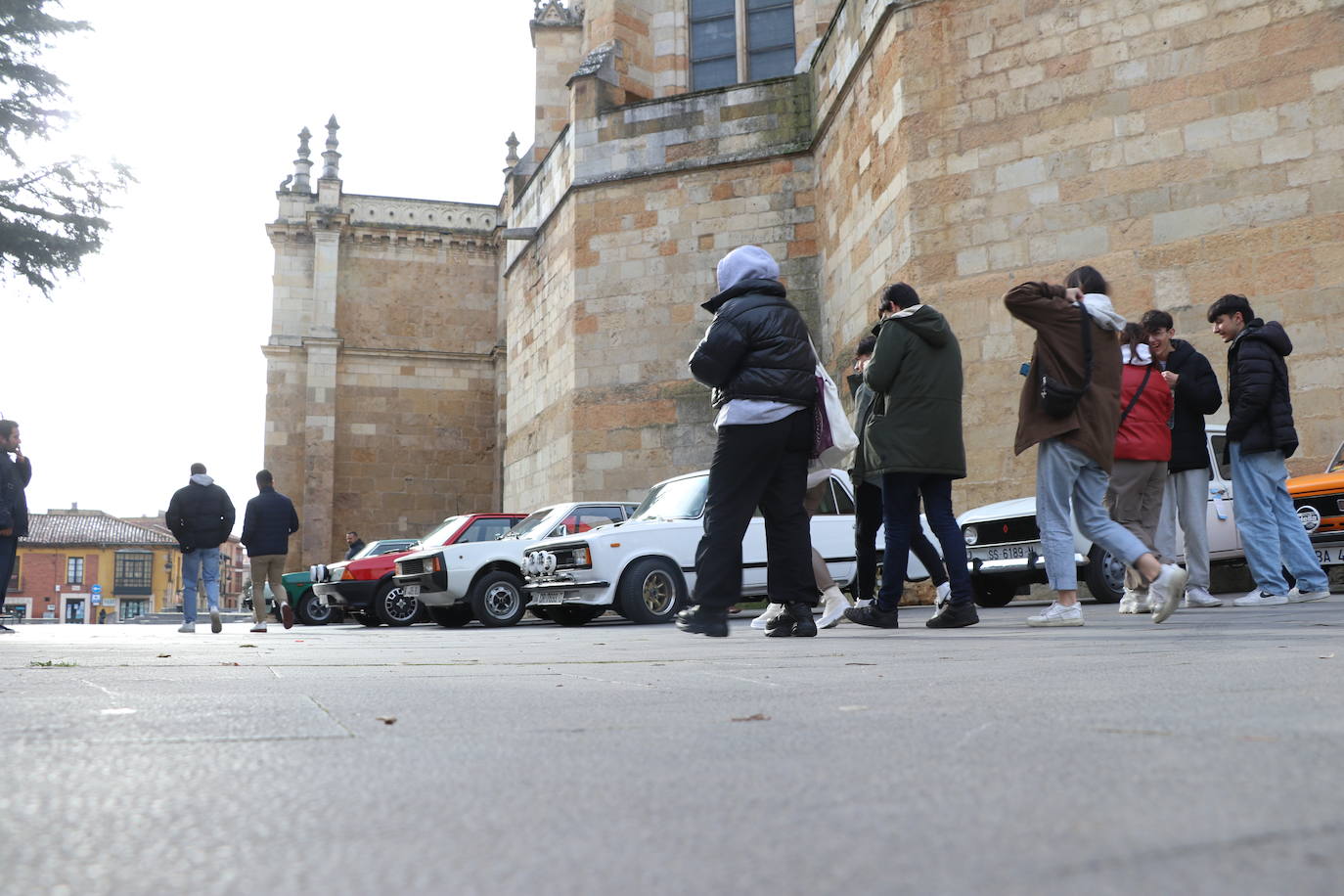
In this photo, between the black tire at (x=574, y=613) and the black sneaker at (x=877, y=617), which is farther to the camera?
the black tire at (x=574, y=613)

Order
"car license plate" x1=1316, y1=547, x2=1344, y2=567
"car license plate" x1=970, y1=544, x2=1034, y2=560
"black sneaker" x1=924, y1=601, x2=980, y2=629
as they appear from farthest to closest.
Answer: "car license plate" x1=970, y1=544, x2=1034, y2=560
"car license plate" x1=1316, y1=547, x2=1344, y2=567
"black sneaker" x1=924, y1=601, x2=980, y2=629

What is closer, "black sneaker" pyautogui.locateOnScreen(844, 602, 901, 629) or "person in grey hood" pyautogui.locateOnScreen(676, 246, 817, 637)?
"person in grey hood" pyautogui.locateOnScreen(676, 246, 817, 637)

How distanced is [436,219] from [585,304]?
15903 millimetres

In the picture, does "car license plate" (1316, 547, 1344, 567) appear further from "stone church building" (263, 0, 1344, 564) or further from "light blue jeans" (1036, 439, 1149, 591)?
"light blue jeans" (1036, 439, 1149, 591)

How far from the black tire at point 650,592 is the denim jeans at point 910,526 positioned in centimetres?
384

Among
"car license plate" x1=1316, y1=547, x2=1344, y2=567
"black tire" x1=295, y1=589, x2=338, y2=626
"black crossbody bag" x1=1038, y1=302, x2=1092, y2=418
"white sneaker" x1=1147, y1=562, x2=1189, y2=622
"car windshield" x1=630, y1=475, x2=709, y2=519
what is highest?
"black crossbody bag" x1=1038, y1=302, x2=1092, y2=418

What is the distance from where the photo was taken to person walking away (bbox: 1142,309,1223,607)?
25.2ft

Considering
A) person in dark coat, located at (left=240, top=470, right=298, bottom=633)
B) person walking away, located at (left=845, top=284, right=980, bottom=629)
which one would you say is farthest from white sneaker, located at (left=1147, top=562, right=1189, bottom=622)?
person in dark coat, located at (left=240, top=470, right=298, bottom=633)

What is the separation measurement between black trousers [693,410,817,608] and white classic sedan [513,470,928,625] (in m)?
4.20

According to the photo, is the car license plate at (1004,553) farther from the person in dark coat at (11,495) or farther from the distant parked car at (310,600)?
the distant parked car at (310,600)

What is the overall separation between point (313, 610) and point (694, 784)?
16417 mm

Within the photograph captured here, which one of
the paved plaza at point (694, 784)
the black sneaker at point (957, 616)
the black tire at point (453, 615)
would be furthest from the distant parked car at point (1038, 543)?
the paved plaza at point (694, 784)

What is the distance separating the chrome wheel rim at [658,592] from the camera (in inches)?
407

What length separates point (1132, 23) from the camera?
12000 millimetres
